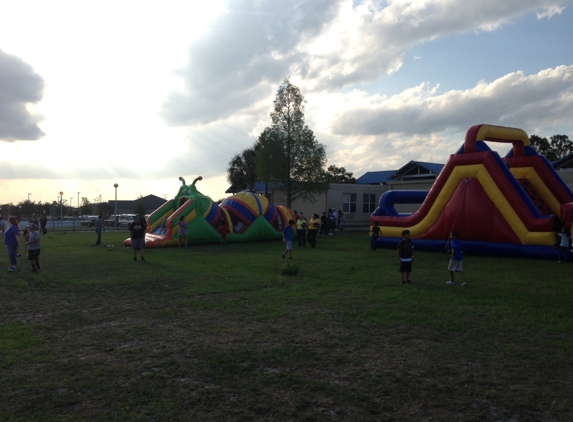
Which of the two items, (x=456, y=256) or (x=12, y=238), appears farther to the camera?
(x=12, y=238)

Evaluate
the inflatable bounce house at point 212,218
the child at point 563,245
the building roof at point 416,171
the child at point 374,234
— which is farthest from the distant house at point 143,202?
the child at point 563,245

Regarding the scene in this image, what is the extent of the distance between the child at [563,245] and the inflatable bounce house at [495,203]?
0.24 meters

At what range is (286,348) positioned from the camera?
18.8 feet

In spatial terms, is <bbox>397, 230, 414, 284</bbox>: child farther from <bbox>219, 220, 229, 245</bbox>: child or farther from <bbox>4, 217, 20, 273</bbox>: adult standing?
<bbox>219, 220, 229, 245</bbox>: child

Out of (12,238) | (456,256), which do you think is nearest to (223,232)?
(12,238)

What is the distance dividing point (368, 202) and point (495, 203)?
1907 cm

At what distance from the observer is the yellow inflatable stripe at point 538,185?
52.7 ft

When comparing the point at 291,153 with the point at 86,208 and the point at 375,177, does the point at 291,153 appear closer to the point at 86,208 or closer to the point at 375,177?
the point at 375,177

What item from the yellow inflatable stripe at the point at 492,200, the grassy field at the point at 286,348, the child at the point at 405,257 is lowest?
the grassy field at the point at 286,348

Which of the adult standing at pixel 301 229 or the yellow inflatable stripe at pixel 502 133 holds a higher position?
the yellow inflatable stripe at pixel 502 133

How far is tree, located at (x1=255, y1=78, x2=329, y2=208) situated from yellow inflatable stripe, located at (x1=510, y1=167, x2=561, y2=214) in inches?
615

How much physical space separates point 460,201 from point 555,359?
11.1 meters

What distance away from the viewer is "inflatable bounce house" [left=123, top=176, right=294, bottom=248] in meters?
20.0

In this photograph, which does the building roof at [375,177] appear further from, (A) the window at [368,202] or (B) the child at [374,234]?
(B) the child at [374,234]
